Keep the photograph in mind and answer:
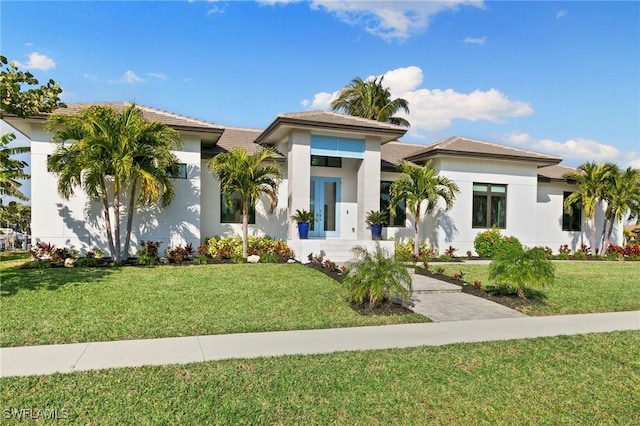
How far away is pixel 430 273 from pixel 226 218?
860 centimetres

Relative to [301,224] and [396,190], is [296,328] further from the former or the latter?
[396,190]

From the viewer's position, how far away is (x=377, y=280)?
793cm

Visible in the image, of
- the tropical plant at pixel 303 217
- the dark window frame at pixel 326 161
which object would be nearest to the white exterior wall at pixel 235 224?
the dark window frame at pixel 326 161

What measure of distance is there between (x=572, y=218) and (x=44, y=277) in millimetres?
24260

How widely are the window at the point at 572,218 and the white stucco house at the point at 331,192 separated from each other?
0.06 meters

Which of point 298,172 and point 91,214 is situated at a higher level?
point 298,172

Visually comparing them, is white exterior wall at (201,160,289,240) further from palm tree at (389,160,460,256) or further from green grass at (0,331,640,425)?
green grass at (0,331,640,425)

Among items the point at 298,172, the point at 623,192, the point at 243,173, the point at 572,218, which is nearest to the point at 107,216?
the point at 243,173

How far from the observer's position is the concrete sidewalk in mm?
4984

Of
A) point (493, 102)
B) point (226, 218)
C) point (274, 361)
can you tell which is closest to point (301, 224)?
A: point (226, 218)

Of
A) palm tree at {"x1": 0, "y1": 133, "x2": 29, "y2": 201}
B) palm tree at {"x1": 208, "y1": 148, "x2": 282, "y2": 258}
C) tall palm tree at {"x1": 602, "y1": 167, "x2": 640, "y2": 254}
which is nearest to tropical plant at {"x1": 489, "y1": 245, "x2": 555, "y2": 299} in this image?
palm tree at {"x1": 208, "y1": 148, "x2": 282, "y2": 258}

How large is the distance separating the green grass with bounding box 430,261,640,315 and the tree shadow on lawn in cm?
1036

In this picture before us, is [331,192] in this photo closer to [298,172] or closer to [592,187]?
[298,172]

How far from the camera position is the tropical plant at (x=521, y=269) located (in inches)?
355
